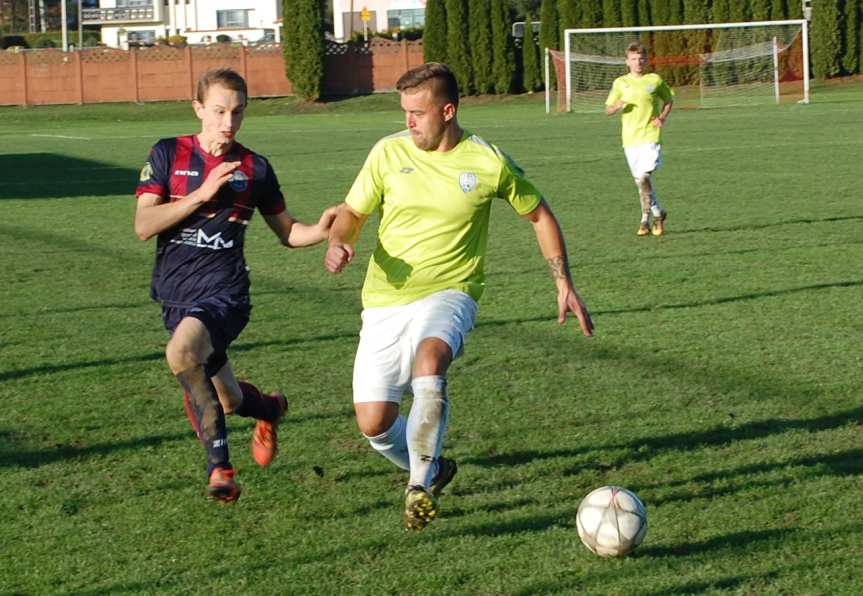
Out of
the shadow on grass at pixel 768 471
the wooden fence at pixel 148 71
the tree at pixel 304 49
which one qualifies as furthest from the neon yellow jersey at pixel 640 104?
the wooden fence at pixel 148 71

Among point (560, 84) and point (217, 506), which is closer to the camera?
point (217, 506)

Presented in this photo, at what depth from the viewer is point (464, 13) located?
1914 inches

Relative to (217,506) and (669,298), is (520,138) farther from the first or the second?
(217,506)

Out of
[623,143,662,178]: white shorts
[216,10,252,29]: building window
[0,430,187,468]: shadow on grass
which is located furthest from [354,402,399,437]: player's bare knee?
[216,10,252,29]: building window

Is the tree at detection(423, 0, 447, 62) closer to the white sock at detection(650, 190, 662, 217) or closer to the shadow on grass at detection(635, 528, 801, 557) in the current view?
the white sock at detection(650, 190, 662, 217)

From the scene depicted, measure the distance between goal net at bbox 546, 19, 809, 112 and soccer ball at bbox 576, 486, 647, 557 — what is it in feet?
120

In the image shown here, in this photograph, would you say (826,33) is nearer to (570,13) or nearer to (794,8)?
(794,8)

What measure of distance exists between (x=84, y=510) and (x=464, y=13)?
44.5m

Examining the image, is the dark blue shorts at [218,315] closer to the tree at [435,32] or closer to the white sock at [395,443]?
the white sock at [395,443]

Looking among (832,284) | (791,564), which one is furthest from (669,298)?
(791,564)

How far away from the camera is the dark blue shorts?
218 inches

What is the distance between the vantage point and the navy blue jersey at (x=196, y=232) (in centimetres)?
567

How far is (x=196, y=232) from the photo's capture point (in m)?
5.68

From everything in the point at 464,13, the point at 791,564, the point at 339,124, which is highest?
the point at 464,13
